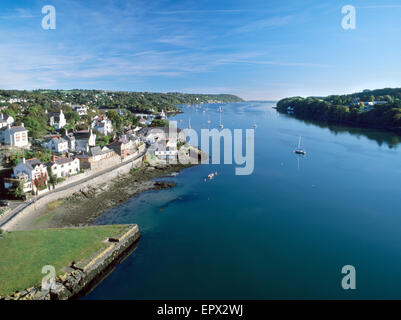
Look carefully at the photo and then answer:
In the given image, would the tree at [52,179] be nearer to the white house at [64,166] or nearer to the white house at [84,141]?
the white house at [64,166]

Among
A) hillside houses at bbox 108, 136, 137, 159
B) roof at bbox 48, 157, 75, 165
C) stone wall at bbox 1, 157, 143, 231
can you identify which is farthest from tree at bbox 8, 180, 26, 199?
hillside houses at bbox 108, 136, 137, 159

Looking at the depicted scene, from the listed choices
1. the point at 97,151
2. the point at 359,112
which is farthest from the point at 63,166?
the point at 359,112

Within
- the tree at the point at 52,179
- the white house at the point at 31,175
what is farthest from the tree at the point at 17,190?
the tree at the point at 52,179

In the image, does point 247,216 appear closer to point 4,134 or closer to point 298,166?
point 298,166
